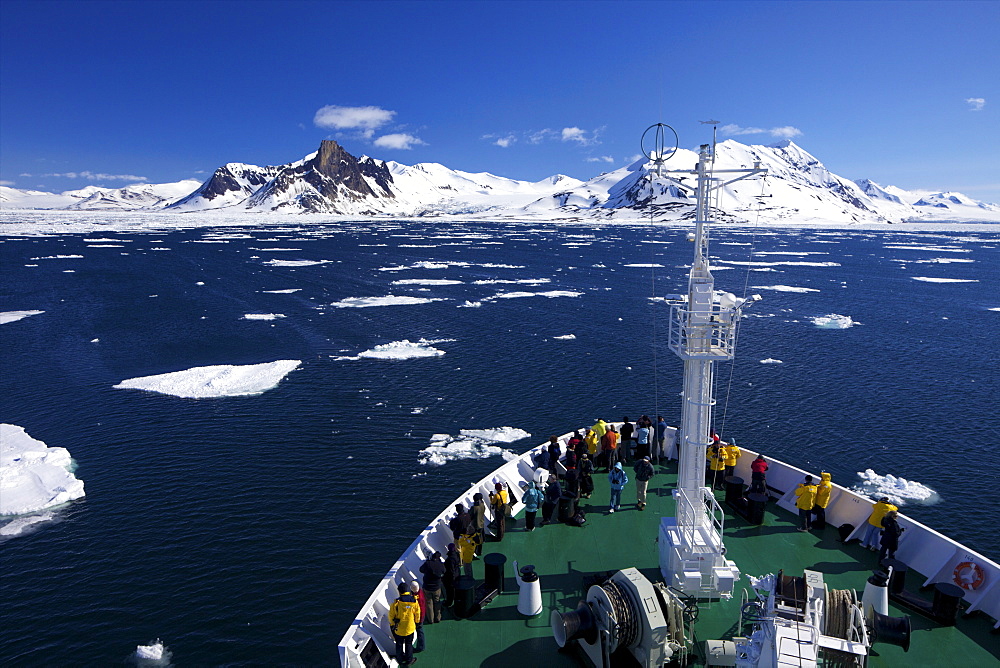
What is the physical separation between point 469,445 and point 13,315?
48280 millimetres

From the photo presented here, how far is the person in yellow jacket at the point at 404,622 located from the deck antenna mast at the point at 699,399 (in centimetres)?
529

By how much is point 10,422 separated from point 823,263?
4301 inches

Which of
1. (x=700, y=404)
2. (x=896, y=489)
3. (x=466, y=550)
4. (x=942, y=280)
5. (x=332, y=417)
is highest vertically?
(x=700, y=404)

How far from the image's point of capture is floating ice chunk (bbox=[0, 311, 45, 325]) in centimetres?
4927

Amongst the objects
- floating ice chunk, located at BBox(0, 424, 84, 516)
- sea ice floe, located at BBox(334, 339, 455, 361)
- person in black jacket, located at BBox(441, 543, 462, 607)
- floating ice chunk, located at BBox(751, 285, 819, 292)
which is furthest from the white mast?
floating ice chunk, located at BBox(751, 285, 819, 292)

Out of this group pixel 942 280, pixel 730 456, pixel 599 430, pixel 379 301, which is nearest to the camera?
pixel 730 456

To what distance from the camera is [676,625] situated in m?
9.98

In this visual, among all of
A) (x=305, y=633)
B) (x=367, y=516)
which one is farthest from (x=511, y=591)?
(x=367, y=516)

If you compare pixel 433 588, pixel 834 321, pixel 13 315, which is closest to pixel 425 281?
pixel 13 315

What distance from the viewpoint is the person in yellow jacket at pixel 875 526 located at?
13156mm

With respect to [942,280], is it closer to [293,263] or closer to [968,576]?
[968,576]

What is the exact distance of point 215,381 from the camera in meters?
33.7

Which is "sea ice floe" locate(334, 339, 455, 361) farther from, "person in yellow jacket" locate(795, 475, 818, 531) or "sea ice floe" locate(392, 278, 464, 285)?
"sea ice floe" locate(392, 278, 464, 285)

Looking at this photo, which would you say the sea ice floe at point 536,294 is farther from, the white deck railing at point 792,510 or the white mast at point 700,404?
the white mast at point 700,404
